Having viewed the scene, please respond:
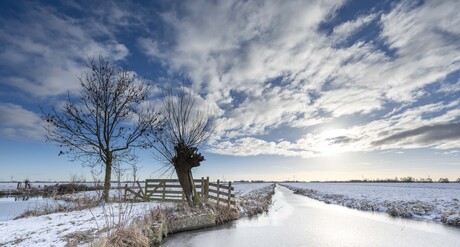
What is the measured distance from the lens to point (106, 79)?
62.3 ft

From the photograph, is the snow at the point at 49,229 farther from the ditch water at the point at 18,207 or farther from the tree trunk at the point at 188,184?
the tree trunk at the point at 188,184

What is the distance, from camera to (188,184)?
1589 centimetres

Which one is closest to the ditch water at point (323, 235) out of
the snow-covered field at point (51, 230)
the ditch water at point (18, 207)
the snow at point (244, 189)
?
the snow-covered field at point (51, 230)

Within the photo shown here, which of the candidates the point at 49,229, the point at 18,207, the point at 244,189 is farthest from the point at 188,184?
the point at 244,189

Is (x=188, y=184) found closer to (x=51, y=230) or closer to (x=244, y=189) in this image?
(x=51, y=230)

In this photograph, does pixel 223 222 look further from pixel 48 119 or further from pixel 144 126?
pixel 48 119

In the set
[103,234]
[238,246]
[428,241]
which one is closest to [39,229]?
[103,234]

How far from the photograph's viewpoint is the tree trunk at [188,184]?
15625 millimetres

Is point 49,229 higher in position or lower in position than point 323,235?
higher

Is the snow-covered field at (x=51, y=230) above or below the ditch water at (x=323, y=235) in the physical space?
above

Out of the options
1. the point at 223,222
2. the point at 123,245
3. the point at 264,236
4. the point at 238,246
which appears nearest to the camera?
the point at 123,245

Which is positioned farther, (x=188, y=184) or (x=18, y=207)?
(x=18, y=207)

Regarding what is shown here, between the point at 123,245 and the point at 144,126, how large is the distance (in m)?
12.5

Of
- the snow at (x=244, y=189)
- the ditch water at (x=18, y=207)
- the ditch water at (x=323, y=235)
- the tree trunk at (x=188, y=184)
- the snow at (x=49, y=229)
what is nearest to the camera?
the snow at (x=49, y=229)
